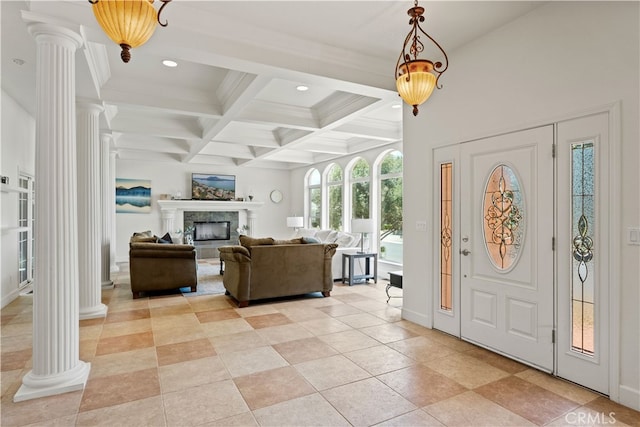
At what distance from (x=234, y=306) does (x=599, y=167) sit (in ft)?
14.5

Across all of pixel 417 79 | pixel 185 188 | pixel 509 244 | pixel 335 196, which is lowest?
pixel 509 244

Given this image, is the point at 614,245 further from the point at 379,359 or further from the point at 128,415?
the point at 128,415

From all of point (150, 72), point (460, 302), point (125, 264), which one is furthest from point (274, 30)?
point (125, 264)

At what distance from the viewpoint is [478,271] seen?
11.8 ft

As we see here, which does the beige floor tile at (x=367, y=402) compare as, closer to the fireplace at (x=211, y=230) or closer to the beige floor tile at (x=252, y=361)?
the beige floor tile at (x=252, y=361)

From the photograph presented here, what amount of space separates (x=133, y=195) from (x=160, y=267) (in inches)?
202

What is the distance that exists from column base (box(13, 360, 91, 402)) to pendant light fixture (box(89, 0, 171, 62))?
2.38 metres

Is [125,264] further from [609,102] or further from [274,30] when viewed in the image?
[609,102]

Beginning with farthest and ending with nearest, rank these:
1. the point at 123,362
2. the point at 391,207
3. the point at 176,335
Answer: the point at 391,207 → the point at 176,335 → the point at 123,362

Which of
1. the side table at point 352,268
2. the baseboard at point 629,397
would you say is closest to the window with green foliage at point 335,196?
the side table at point 352,268

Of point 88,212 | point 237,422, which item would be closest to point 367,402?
point 237,422

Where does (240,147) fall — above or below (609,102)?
above

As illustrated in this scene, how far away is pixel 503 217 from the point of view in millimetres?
3395

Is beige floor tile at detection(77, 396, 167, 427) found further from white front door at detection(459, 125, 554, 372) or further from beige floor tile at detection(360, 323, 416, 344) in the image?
white front door at detection(459, 125, 554, 372)
